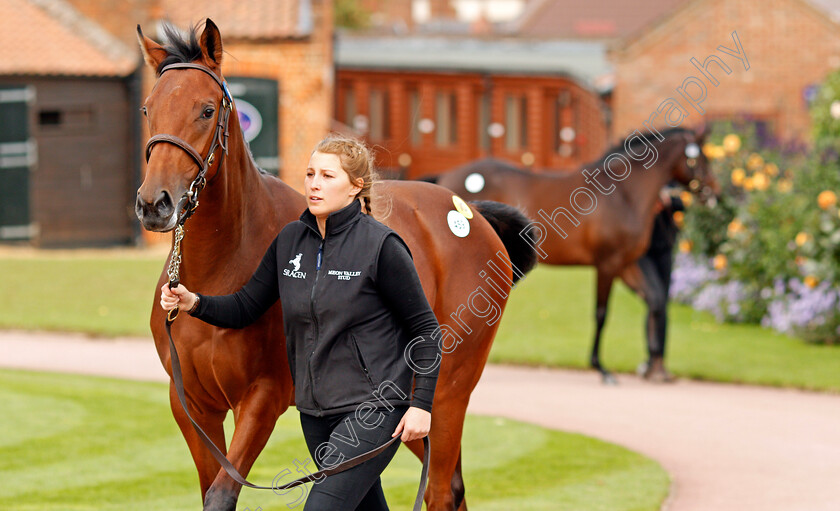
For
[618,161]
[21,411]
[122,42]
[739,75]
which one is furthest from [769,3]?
[21,411]

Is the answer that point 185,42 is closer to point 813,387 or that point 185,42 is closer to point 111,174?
point 813,387

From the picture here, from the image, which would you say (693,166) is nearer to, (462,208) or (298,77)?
(462,208)

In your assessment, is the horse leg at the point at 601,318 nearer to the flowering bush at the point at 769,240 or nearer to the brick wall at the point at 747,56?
the flowering bush at the point at 769,240

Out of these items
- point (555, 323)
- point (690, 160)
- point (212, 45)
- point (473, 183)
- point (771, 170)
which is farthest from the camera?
point (771, 170)

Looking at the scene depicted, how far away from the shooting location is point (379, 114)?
80.6 ft

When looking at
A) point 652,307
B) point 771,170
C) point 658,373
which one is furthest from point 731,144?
point 658,373

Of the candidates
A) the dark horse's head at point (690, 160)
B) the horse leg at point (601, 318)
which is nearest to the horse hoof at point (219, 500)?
the horse leg at point (601, 318)

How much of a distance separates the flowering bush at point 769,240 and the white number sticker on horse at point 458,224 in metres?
6.45

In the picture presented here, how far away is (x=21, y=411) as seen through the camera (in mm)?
7469

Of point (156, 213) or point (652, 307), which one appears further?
point (652, 307)

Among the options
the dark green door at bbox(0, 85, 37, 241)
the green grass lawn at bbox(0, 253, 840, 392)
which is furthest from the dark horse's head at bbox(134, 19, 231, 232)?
the dark green door at bbox(0, 85, 37, 241)

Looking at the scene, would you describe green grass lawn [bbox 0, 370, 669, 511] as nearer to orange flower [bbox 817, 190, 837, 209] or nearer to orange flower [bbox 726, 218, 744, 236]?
orange flower [bbox 817, 190, 837, 209]

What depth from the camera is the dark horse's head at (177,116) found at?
3191 mm

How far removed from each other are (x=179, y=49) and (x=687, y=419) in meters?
5.56
